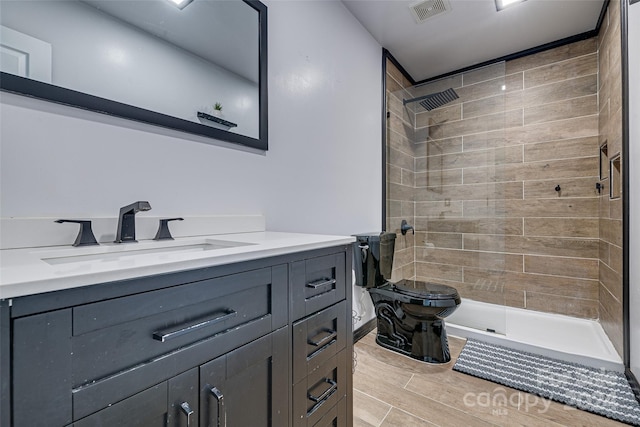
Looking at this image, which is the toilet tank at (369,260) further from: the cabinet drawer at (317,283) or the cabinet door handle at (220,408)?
the cabinet door handle at (220,408)

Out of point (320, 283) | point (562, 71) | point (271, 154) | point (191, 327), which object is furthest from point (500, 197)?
point (191, 327)

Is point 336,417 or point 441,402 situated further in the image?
point 441,402

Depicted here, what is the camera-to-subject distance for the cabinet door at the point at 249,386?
0.67m

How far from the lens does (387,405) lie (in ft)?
4.94

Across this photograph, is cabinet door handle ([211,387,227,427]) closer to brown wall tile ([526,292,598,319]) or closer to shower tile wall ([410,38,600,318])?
shower tile wall ([410,38,600,318])

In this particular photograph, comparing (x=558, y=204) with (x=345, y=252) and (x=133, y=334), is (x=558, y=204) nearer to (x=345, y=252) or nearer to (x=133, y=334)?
(x=345, y=252)

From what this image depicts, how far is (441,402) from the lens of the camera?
1512 millimetres

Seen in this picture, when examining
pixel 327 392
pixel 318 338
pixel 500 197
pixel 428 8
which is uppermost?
pixel 428 8

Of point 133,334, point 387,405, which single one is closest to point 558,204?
point 387,405

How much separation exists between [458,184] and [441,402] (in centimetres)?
191

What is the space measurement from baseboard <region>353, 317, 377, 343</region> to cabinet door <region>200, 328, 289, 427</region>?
4.70 feet

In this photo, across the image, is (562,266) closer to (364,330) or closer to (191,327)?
(364,330)

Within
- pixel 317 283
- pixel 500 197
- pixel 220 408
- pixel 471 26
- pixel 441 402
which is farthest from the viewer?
pixel 500 197

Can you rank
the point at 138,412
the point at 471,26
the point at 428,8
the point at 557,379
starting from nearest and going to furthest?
the point at 138,412 → the point at 557,379 → the point at 428,8 → the point at 471,26
